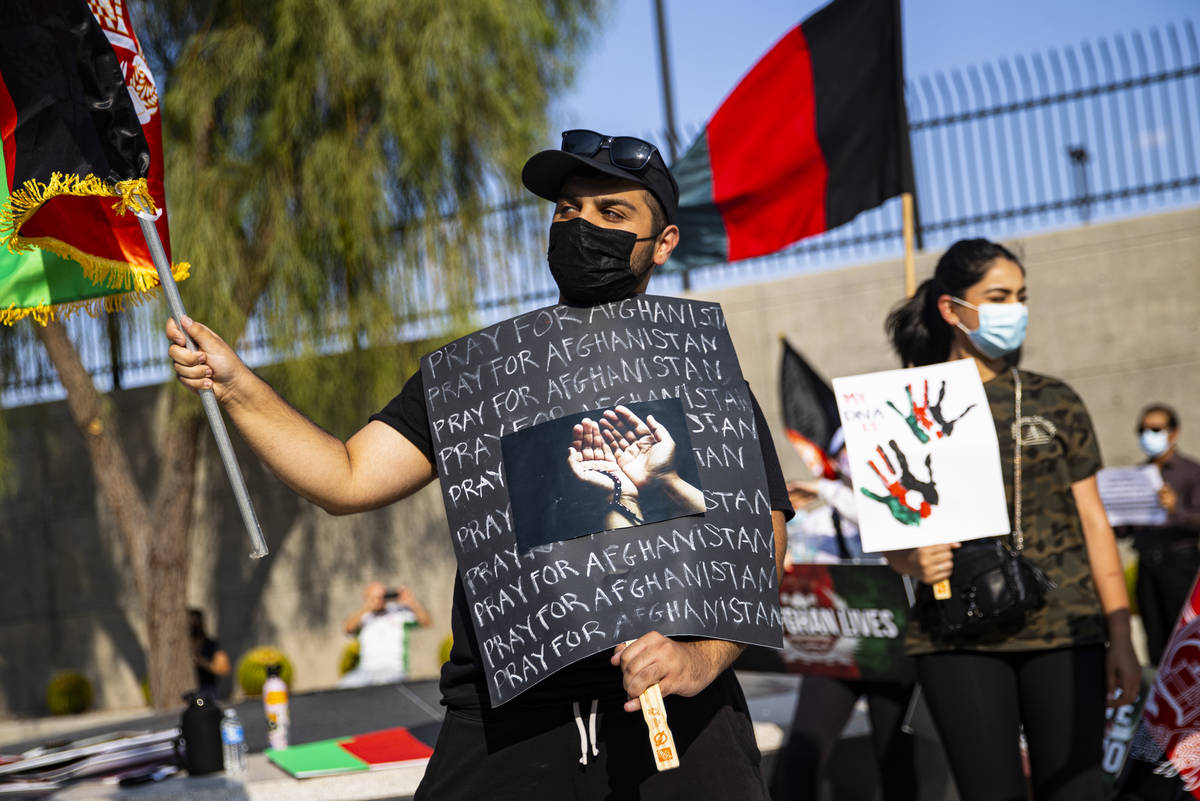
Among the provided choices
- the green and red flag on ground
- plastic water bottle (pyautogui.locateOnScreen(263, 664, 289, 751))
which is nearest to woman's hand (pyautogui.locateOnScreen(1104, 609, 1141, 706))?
the green and red flag on ground

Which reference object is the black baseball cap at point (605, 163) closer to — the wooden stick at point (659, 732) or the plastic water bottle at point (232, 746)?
the wooden stick at point (659, 732)

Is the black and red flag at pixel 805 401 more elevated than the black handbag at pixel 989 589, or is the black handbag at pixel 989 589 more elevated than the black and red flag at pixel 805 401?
the black and red flag at pixel 805 401

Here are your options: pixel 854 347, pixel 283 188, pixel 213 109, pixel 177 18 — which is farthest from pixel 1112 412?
pixel 177 18

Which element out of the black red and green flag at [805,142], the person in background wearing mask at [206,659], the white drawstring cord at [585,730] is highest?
the black red and green flag at [805,142]

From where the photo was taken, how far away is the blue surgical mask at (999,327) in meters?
3.69

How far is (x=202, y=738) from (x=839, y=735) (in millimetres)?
2466

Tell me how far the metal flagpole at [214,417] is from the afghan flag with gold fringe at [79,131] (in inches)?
12.4

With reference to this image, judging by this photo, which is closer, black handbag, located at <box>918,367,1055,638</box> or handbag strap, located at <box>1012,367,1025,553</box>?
black handbag, located at <box>918,367,1055,638</box>

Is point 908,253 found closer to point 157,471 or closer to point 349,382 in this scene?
point 349,382

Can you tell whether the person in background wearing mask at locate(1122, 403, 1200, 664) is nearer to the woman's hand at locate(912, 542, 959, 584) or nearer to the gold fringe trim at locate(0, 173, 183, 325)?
the woman's hand at locate(912, 542, 959, 584)

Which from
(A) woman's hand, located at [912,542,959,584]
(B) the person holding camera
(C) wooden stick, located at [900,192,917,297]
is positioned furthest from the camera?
(B) the person holding camera

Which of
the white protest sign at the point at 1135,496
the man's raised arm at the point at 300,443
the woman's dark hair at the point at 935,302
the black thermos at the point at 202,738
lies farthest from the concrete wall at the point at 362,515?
the man's raised arm at the point at 300,443

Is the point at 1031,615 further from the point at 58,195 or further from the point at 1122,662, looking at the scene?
the point at 58,195

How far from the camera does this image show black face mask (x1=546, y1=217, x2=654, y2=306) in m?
2.47
